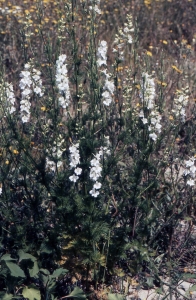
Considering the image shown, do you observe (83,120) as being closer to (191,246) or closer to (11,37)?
(191,246)

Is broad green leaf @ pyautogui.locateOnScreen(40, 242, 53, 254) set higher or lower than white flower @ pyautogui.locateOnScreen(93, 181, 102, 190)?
lower

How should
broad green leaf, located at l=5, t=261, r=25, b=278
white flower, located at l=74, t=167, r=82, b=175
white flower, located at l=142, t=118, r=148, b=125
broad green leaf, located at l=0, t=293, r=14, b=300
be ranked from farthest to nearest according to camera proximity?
white flower, located at l=142, t=118, r=148, b=125 → white flower, located at l=74, t=167, r=82, b=175 → broad green leaf, located at l=0, t=293, r=14, b=300 → broad green leaf, located at l=5, t=261, r=25, b=278

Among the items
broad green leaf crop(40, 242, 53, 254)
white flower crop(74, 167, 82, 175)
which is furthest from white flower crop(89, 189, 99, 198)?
broad green leaf crop(40, 242, 53, 254)

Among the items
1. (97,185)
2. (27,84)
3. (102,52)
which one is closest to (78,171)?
(97,185)

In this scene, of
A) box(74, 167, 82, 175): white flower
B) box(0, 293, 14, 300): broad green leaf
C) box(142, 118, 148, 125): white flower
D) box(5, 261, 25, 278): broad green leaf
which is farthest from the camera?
box(142, 118, 148, 125): white flower

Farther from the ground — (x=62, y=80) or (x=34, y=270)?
(x=62, y=80)

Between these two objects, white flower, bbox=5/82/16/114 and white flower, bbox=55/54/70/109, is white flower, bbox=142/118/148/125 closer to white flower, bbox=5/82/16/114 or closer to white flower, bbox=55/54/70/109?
white flower, bbox=55/54/70/109

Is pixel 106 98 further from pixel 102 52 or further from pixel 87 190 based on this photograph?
pixel 87 190

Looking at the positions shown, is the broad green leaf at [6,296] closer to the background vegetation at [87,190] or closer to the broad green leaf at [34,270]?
the background vegetation at [87,190]

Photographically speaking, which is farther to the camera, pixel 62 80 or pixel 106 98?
pixel 106 98

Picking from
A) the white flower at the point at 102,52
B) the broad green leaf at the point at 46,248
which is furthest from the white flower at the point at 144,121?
the broad green leaf at the point at 46,248

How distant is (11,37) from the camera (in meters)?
6.29

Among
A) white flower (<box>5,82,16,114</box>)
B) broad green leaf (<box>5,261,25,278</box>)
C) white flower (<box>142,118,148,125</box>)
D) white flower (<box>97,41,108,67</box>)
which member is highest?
white flower (<box>97,41,108,67</box>)

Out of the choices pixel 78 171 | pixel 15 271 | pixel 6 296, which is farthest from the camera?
pixel 78 171
